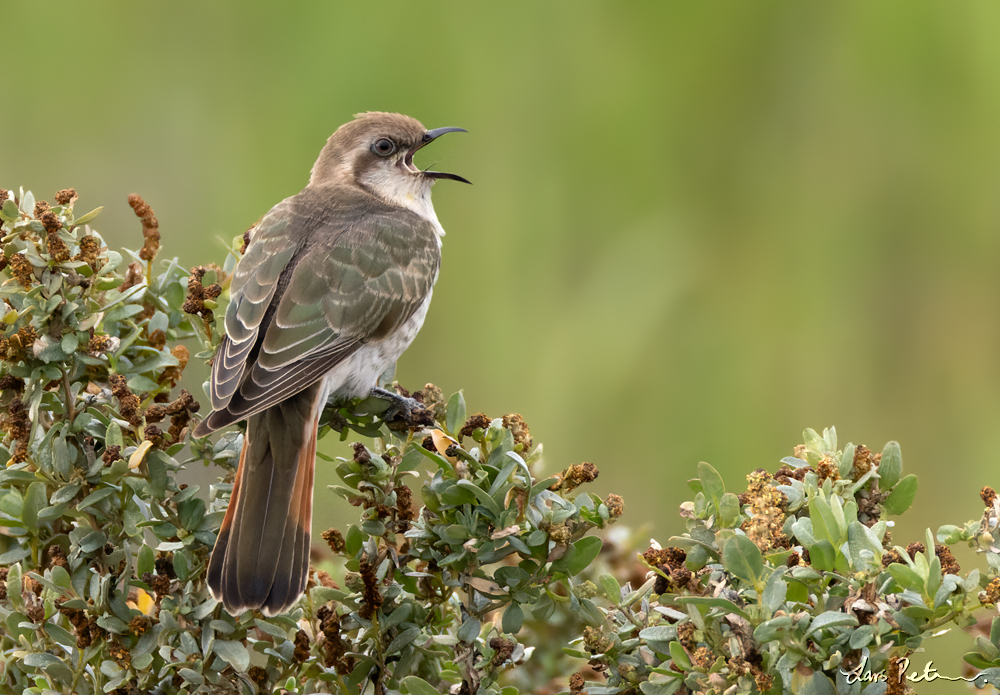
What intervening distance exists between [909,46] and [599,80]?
3.39 ft

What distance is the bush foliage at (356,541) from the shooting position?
128 centimetres

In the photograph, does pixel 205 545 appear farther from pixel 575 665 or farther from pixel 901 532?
pixel 901 532

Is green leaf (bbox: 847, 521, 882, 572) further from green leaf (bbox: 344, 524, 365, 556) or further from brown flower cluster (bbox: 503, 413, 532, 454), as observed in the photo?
green leaf (bbox: 344, 524, 365, 556)

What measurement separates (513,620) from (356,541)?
0.81ft

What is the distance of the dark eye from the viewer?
2807 millimetres

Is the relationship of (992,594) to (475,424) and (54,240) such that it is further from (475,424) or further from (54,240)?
(54,240)

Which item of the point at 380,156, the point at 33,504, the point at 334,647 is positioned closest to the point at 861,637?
the point at 334,647

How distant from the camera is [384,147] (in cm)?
282

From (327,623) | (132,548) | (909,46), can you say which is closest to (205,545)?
(132,548)

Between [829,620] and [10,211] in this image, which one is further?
[10,211]

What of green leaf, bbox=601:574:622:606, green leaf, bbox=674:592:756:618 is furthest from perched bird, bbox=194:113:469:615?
green leaf, bbox=674:592:756:618

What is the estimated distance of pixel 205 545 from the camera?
150cm

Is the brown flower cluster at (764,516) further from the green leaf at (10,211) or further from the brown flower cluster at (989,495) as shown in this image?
the green leaf at (10,211)

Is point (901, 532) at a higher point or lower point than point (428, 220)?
lower
